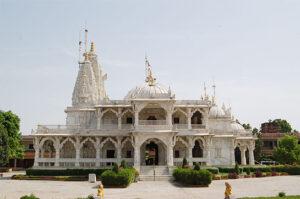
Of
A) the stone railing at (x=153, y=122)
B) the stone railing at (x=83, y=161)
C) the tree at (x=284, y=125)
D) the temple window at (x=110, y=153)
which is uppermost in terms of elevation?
the tree at (x=284, y=125)

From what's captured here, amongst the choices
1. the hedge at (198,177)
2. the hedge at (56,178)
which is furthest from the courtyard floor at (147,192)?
the hedge at (56,178)

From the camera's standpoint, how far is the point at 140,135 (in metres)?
42.2

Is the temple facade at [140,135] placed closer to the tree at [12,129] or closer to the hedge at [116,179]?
the tree at [12,129]

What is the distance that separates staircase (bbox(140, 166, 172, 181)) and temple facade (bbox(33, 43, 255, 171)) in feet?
2.07

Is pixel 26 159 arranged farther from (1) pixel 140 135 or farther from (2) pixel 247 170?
(2) pixel 247 170

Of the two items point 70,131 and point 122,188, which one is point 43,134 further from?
point 122,188

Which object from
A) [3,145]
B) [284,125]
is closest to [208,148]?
[3,145]

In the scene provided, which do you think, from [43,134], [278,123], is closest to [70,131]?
[43,134]

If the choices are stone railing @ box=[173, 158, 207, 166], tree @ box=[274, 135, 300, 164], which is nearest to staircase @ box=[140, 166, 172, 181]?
stone railing @ box=[173, 158, 207, 166]

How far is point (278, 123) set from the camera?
10531 centimetres

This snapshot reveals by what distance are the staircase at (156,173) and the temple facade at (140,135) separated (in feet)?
2.07

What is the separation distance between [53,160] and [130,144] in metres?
9.78

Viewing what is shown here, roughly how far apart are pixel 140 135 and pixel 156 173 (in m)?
4.78

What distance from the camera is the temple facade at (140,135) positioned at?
141 ft
